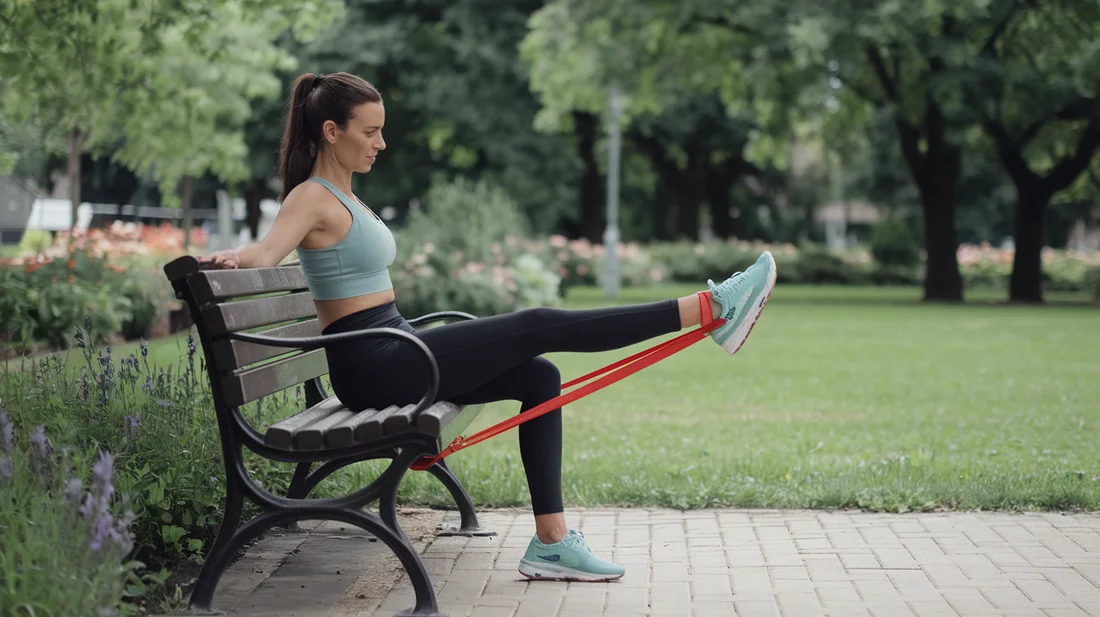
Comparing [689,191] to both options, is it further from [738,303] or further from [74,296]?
[738,303]

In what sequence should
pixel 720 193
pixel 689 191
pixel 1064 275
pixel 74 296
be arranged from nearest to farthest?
pixel 74 296
pixel 1064 275
pixel 689 191
pixel 720 193

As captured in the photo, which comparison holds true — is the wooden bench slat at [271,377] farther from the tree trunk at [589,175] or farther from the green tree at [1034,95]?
the tree trunk at [589,175]

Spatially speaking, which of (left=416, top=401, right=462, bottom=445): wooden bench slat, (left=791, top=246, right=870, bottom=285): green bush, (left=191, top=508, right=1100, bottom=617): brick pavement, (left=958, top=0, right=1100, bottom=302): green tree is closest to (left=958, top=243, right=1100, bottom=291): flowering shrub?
(left=791, top=246, right=870, bottom=285): green bush

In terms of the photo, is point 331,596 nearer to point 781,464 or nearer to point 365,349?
point 365,349

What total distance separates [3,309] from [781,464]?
6.77 m

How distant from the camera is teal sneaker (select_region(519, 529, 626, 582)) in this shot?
178 inches

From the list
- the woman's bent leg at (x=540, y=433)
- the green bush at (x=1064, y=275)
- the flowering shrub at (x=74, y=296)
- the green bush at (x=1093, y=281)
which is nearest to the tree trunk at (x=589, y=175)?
the green bush at (x=1064, y=275)

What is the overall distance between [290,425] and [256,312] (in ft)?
1.63

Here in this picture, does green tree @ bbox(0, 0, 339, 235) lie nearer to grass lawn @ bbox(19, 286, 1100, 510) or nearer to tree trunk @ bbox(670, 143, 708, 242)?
grass lawn @ bbox(19, 286, 1100, 510)

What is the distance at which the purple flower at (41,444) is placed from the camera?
3752 millimetres

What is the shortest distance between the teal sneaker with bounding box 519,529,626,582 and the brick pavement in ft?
0.11

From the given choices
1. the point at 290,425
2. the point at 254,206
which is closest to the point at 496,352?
the point at 290,425

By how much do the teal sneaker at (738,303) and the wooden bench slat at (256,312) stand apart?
4.81 feet

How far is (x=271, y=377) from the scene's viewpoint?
4508mm
